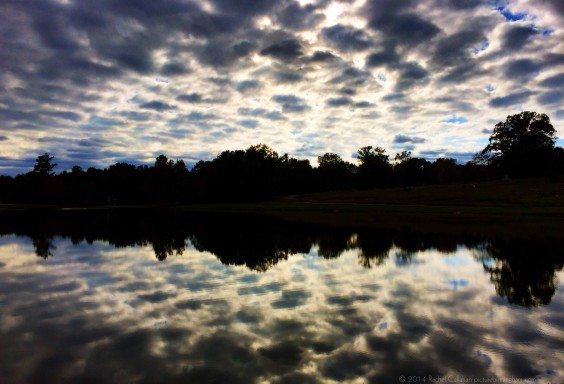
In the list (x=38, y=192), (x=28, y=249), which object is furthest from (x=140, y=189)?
(x=28, y=249)

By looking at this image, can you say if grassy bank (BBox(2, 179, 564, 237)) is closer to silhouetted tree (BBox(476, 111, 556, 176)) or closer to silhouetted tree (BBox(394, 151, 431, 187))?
silhouetted tree (BBox(476, 111, 556, 176))

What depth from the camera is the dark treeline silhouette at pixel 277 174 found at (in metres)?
113

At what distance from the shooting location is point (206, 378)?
7.13 metres

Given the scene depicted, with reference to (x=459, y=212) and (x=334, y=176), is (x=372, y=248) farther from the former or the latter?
(x=334, y=176)

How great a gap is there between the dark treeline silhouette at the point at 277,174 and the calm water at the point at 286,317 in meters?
97.2

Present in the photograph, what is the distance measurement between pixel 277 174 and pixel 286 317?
130 meters

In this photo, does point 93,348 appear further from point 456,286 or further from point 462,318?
point 456,286

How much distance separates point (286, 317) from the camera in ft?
35.4

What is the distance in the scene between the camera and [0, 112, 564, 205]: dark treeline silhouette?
371 feet

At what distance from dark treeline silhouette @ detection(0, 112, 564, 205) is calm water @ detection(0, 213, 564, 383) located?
9722 centimetres

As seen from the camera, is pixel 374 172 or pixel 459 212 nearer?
pixel 459 212

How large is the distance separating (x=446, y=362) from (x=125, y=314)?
→ 841 cm

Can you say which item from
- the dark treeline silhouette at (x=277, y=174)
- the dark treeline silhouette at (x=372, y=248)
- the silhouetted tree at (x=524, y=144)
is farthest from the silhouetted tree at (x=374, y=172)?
the dark treeline silhouette at (x=372, y=248)

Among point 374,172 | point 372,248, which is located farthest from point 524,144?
point 372,248
